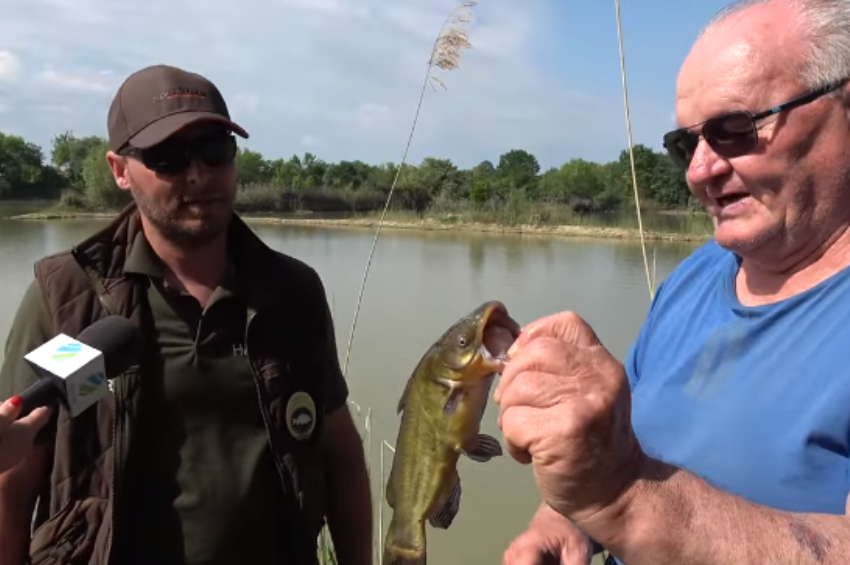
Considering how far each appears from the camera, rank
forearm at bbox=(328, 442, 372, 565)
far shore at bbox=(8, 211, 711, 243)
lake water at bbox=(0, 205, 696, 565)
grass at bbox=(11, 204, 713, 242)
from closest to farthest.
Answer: forearm at bbox=(328, 442, 372, 565) < lake water at bbox=(0, 205, 696, 565) < far shore at bbox=(8, 211, 711, 243) < grass at bbox=(11, 204, 713, 242)

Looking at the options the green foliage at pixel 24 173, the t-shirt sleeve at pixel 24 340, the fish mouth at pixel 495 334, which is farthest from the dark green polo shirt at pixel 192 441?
the green foliage at pixel 24 173

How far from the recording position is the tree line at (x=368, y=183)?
141 ft

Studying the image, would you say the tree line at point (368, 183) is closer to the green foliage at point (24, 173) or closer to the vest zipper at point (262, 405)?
the green foliage at point (24, 173)

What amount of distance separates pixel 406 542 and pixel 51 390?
104cm

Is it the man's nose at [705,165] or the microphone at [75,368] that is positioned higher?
the man's nose at [705,165]

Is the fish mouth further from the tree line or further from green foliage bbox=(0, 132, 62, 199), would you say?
green foliage bbox=(0, 132, 62, 199)

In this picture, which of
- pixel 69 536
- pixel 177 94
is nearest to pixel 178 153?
pixel 177 94

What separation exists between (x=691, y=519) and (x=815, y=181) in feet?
3.35

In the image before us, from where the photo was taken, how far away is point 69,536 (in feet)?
8.13

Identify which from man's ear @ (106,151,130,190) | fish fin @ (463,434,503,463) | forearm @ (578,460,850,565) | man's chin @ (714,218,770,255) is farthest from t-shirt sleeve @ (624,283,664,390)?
man's ear @ (106,151,130,190)

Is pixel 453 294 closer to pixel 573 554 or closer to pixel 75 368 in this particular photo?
pixel 573 554

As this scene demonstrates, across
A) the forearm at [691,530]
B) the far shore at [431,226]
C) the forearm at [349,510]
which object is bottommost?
the far shore at [431,226]

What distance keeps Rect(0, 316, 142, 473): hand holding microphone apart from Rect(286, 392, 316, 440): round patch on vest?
2.13 feet

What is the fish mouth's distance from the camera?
1710 millimetres
